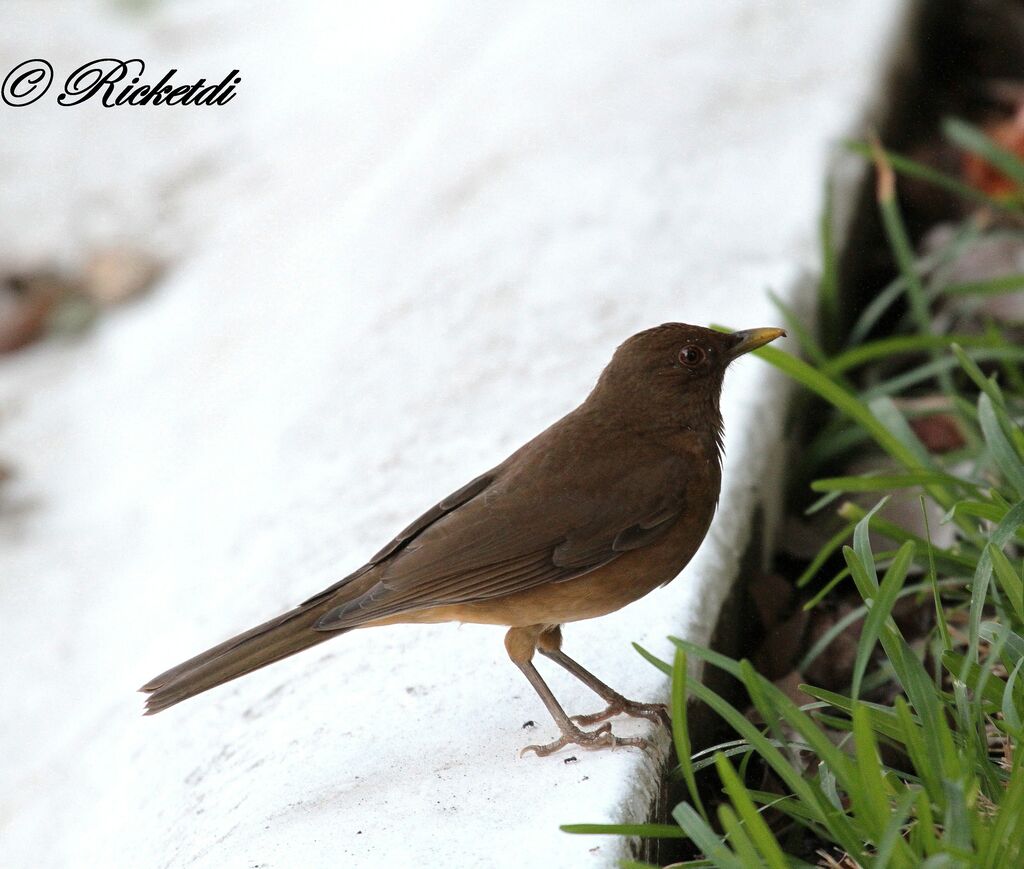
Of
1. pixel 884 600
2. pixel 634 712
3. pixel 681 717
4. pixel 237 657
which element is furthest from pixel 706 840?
pixel 237 657

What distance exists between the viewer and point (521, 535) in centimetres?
305

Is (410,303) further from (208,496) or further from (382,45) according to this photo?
(382,45)

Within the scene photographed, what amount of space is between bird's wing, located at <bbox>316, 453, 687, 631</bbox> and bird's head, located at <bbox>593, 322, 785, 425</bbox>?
7.7 inches

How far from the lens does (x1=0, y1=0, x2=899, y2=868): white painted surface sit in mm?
2951

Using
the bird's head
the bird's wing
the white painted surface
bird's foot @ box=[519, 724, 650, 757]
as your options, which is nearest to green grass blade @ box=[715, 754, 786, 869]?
the white painted surface

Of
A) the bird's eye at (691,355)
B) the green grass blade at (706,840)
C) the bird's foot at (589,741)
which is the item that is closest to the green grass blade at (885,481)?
the bird's eye at (691,355)

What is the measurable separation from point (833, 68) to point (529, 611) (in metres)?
3.48

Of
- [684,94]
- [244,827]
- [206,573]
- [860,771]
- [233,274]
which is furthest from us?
[233,274]

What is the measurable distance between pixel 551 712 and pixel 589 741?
0.14m

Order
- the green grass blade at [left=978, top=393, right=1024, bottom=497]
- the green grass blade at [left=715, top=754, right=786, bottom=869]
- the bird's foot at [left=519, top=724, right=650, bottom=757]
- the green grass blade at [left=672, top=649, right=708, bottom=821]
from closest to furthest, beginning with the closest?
the green grass blade at [left=715, top=754, right=786, bottom=869], the green grass blade at [left=672, top=649, right=708, bottom=821], the bird's foot at [left=519, top=724, right=650, bottom=757], the green grass blade at [left=978, top=393, right=1024, bottom=497]

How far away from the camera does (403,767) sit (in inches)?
111

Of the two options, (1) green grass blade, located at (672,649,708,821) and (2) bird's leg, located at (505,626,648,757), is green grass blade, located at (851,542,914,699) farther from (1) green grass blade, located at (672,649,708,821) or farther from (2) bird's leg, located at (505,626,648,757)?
(2) bird's leg, located at (505,626,648,757)

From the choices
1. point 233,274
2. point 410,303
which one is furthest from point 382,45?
point 410,303

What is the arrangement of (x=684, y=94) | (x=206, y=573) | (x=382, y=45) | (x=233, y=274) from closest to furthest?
(x=206, y=573), (x=684, y=94), (x=233, y=274), (x=382, y=45)
